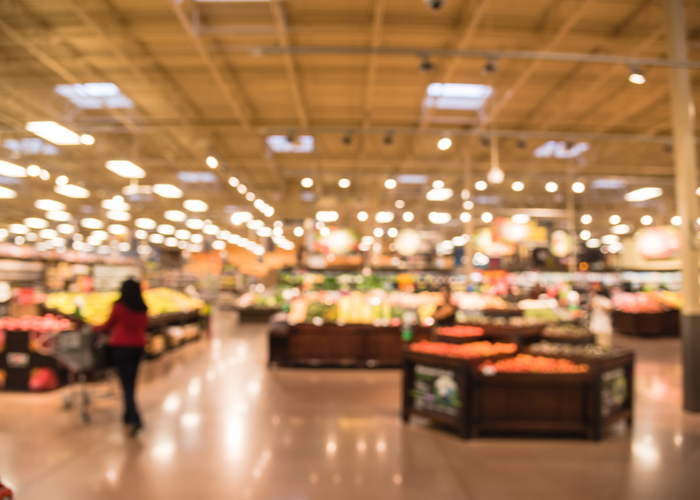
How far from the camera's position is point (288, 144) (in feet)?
42.2

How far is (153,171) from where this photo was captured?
16734mm

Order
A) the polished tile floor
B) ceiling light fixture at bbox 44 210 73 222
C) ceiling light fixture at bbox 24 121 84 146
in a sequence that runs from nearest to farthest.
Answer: the polished tile floor < ceiling light fixture at bbox 24 121 84 146 < ceiling light fixture at bbox 44 210 73 222

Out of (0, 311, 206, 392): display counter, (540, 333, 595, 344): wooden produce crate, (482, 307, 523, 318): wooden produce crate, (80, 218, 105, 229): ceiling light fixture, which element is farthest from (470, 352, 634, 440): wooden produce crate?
(80, 218, 105, 229): ceiling light fixture

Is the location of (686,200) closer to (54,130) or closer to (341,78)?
(341,78)

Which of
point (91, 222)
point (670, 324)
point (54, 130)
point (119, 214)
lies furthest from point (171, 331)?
point (91, 222)

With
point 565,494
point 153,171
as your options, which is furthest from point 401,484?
point 153,171

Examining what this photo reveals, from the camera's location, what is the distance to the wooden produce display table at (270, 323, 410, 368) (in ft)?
27.6

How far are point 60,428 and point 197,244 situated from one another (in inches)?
1226

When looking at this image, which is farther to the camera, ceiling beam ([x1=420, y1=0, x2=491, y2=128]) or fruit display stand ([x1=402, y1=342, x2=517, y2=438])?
ceiling beam ([x1=420, y1=0, x2=491, y2=128])

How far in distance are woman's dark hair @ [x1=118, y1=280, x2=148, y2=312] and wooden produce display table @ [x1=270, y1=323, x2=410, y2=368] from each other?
3740mm

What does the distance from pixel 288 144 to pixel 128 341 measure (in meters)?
9.14

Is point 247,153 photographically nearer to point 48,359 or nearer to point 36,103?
point 36,103

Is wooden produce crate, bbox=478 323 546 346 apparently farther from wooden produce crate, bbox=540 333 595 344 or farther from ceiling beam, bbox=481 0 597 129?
ceiling beam, bbox=481 0 597 129

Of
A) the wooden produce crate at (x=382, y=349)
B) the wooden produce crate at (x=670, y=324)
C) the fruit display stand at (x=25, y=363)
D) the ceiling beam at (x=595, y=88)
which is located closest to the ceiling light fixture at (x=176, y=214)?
the fruit display stand at (x=25, y=363)
